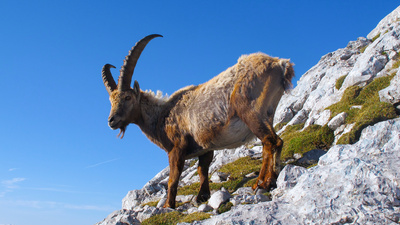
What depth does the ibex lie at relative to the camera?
961cm

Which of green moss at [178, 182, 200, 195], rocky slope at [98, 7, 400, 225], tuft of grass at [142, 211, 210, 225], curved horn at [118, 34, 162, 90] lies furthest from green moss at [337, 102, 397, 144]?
curved horn at [118, 34, 162, 90]

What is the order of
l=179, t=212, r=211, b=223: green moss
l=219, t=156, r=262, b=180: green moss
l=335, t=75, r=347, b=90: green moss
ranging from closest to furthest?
1. l=179, t=212, r=211, b=223: green moss
2. l=219, t=156, r=262, b=180: green moss
3. l=335, t=75, r=347, b=90: green moss

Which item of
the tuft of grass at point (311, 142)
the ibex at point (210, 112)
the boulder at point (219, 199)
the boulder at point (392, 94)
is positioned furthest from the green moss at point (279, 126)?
the boulder at point (219, 199)

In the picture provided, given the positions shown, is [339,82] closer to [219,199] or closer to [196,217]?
[219,199]

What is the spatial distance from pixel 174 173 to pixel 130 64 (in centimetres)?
391

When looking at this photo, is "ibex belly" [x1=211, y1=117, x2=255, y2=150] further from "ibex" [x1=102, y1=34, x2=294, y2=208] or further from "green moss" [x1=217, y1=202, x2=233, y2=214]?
"green moss" [x1=217, y1=202, x2=233, y2=214]

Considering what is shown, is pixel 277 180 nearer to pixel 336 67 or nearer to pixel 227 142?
pixel 227 142

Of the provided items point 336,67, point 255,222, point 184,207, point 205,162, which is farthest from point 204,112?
point 336,67

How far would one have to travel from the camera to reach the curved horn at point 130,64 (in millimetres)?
11680

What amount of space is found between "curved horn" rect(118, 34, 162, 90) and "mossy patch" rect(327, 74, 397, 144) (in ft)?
27.5

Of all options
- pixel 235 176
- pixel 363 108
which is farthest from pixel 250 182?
pixel 363 108

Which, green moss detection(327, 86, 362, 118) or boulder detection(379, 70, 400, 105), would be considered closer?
boulder detection(379, 70, 400, 105)

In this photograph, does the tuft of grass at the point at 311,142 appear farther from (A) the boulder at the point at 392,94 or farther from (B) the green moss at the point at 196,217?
(B) the green moss at the point at 196,217

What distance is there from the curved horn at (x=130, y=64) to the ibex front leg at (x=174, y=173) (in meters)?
2.82
